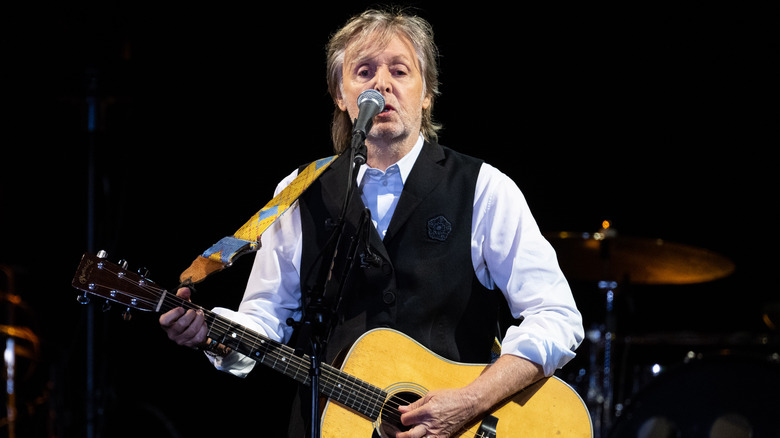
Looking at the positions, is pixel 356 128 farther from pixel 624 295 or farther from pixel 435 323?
pixel 624 295

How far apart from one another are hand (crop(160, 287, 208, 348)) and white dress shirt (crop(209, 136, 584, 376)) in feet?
0.71

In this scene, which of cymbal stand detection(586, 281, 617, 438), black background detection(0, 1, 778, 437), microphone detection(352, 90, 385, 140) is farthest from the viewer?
black background detection(0, 1, 778, 437)

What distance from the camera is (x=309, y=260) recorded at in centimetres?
280

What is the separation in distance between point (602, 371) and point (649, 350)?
1.10ft

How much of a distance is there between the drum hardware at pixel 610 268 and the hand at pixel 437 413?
2120 millimetres

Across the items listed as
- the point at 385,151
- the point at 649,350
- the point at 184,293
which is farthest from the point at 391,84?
the point at 649,350

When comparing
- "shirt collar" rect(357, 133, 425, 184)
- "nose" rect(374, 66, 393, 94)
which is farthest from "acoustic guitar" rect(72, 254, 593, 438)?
"nose" rect(374, 66, 393, 94)

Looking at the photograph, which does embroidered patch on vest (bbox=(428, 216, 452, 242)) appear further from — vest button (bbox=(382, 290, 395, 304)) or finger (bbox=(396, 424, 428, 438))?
finger (bbox=(396, 424, 428, 438))

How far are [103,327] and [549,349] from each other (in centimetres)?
346

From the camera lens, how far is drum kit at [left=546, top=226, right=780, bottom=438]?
8.77 feet

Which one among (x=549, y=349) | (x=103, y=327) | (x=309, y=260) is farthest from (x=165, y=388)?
(x=549, y=349)

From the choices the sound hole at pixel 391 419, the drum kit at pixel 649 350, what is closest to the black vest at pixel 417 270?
the sound hole at pixel 391 419

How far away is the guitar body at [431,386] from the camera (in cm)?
259

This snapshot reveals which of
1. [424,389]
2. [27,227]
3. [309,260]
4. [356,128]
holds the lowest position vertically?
[424,389]
